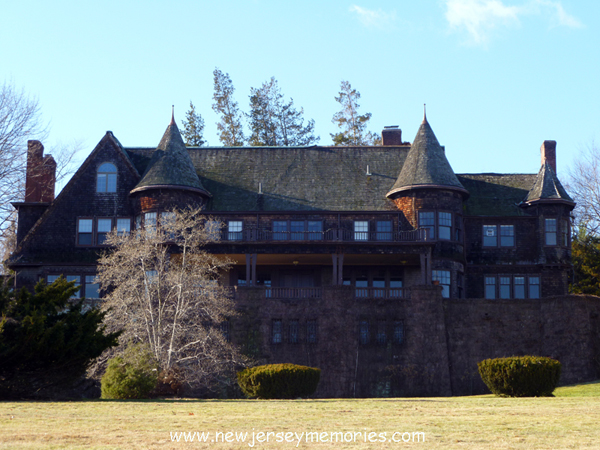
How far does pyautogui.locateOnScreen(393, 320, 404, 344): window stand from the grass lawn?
1421 cm

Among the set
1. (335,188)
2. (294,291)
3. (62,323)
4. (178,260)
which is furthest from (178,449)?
(335,188)

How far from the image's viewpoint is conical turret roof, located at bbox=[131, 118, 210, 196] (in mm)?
41844

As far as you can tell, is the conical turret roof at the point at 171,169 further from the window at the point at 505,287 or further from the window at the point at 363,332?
the window at the point at 505,287

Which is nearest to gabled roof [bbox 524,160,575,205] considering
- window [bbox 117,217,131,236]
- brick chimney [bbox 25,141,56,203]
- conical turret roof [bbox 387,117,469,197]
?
conical turret roof [bbox 387,117,469,197]

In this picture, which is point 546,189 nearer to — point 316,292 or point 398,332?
point 398,332

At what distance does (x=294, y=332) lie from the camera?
37500 mm

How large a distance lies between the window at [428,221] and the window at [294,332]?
9285mm

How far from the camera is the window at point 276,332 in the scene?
37344mm

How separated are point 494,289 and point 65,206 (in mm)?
24549

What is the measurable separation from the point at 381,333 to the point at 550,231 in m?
12.6

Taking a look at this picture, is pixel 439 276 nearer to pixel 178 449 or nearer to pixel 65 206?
pixel 65 206

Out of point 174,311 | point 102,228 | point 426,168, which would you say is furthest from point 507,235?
point 102,228

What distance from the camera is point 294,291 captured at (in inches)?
1511

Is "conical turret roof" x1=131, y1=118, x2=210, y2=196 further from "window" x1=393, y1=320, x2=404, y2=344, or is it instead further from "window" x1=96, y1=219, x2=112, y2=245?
"window" x1=393, y1=320, x2=404, y2=344
